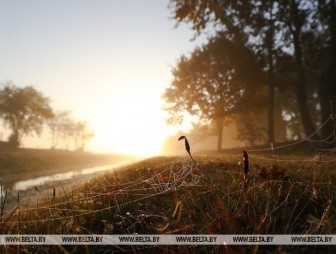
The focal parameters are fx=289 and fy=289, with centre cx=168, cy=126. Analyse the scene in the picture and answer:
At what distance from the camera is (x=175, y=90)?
37031 mm

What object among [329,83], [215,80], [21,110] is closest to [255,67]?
[215,80]

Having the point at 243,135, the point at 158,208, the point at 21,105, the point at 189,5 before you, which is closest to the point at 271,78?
the point at 243,135

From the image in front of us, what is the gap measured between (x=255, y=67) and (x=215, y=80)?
537 cm

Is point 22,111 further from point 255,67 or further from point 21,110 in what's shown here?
point 255,67

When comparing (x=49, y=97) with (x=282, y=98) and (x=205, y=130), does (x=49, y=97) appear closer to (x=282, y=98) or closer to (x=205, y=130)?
(x=205, y=130)

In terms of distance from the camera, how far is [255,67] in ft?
99.2

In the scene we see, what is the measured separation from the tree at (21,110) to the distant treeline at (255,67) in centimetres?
3619

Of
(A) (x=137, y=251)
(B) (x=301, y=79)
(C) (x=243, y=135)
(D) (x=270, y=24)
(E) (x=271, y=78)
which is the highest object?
(D) (x=270, y=24)

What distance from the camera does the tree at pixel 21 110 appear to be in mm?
57281

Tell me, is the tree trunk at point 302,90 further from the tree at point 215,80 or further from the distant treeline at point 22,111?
the distant treeline at point 22,111

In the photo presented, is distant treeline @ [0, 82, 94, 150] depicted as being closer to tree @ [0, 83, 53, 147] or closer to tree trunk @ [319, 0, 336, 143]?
tree @ [0, 83, 53, 147]

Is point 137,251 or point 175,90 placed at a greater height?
point 175,90

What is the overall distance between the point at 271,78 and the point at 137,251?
28.6m

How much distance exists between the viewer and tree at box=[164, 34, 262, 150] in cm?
3188
